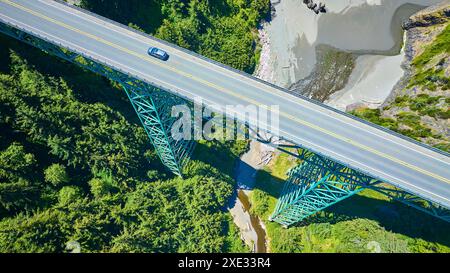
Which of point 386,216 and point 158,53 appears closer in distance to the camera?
point 158,53

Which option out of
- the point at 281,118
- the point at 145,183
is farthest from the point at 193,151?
the point at 281,118

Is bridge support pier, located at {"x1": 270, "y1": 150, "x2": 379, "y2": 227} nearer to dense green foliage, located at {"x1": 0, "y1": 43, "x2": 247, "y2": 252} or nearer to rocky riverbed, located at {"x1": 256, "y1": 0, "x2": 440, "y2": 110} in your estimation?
dense green foliage, located at {"x1": 0, "y1": 43, "x2": 247, "y2": 252}

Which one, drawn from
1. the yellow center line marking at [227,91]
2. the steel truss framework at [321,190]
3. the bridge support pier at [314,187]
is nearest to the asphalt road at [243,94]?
the yellow center line marking at [227,91]

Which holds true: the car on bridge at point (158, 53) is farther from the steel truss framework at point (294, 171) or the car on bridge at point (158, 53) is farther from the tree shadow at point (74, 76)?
the tree shadow at point (74, 76)

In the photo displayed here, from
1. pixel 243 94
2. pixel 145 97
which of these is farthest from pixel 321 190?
pixel 145 97

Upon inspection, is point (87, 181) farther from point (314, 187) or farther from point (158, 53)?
point (314, 187)

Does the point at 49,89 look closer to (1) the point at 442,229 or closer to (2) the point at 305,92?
(2) the point at 305,92
